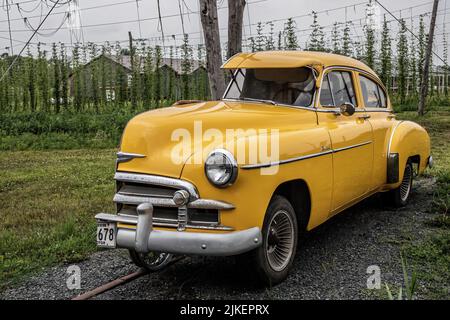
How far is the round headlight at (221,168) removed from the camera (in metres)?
3.60

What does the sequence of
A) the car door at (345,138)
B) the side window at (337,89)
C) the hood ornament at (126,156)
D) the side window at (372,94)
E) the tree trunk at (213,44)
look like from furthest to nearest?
the tree trunk at (213,44), the side window at (372,94), the side window at (337,89), the car door at (345,138), the hood ornament at (126,156)

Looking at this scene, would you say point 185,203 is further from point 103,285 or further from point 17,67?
point 17,67

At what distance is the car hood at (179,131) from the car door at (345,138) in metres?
0.59

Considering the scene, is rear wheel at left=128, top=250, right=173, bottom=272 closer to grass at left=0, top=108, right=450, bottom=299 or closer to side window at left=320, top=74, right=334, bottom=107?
grass at left=0, top=108, right=450, bottom=299

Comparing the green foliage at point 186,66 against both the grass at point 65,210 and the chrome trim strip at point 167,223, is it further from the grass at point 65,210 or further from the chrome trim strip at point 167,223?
the chrome trim strip at point 167,223

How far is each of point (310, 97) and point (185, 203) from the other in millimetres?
1935

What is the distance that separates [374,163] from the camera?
5.71 metres

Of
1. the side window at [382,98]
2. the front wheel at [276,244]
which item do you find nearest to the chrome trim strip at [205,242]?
the front wheel at [276,244]

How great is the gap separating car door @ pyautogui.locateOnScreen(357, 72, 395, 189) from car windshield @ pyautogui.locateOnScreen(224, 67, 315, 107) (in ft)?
3.88

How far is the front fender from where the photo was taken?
6.15 meters

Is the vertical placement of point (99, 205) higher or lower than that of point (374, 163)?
lower

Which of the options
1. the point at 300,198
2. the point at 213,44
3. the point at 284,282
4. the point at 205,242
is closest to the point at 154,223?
the point at 205,242

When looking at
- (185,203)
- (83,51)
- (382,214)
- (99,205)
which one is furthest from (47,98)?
(185,203)

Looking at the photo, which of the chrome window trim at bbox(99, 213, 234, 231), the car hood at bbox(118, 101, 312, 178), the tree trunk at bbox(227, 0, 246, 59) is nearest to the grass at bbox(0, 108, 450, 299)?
the chrome window trim at bbox(99, 213, 234, 231)
